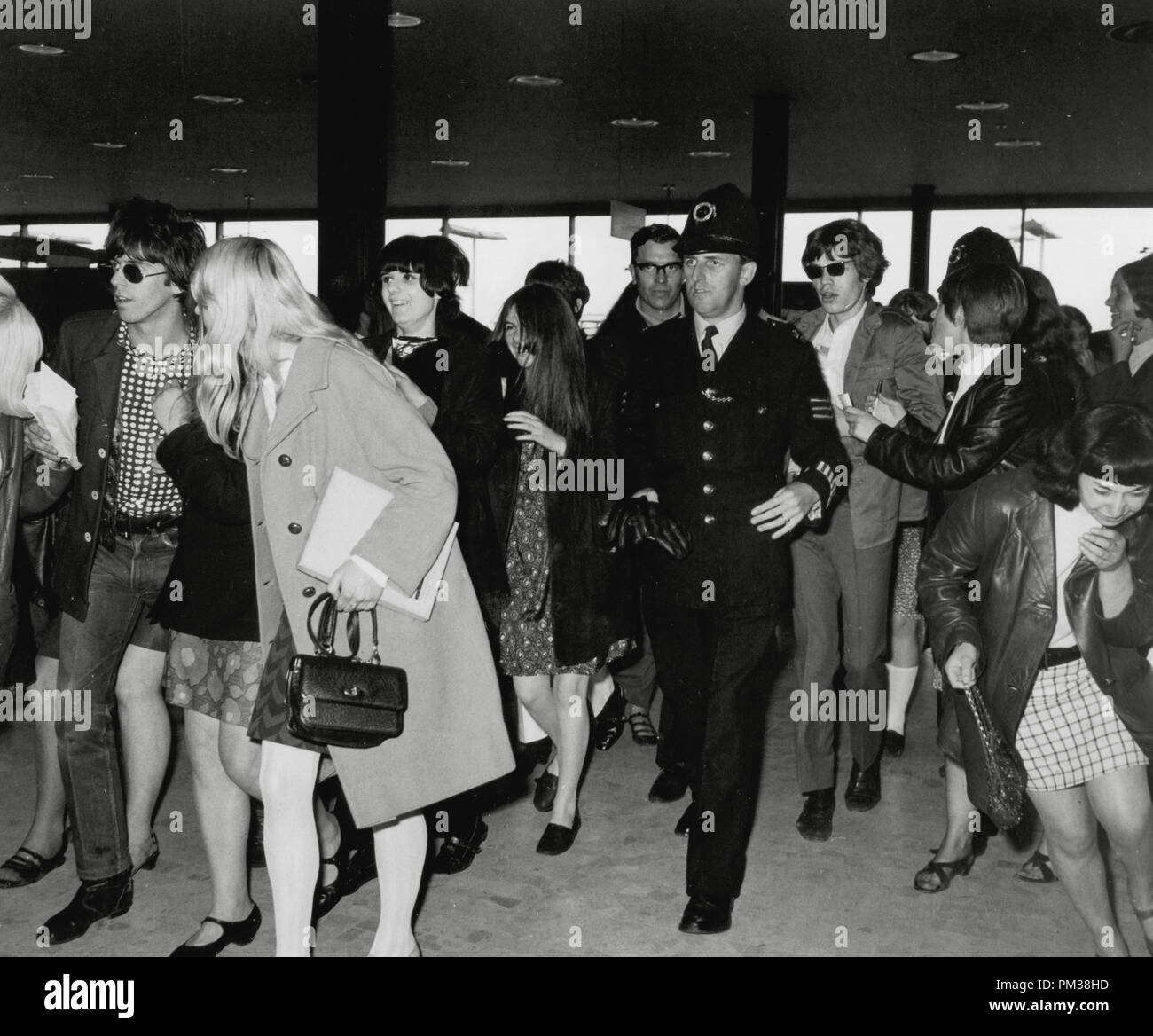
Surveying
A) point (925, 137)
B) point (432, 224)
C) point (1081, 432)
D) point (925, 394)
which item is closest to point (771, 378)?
point (1081, 432)

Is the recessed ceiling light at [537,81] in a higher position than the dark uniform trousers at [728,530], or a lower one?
higher

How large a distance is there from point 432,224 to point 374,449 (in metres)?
16.1

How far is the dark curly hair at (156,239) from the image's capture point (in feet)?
10.7

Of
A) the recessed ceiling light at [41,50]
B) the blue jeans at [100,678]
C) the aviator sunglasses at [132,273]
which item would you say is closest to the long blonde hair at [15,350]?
the aviator sunglasses at [132,273]

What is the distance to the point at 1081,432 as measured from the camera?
2738mm

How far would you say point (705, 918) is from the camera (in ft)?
10.9

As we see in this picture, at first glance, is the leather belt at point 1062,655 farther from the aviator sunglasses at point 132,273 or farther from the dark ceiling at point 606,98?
the dark ceiling at point 606,98

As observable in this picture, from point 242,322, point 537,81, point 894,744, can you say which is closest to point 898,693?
point 894,744

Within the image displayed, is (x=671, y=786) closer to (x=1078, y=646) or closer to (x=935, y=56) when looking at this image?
(x=1078, y=646)

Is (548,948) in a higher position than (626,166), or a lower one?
lower

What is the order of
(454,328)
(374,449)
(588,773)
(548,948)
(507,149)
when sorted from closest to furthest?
(374,449)
(548,948)
(454,328)
(588,773)
(507,149)

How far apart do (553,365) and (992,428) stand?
127 centimetres

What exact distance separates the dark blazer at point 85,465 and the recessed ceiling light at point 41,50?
7592 mm
